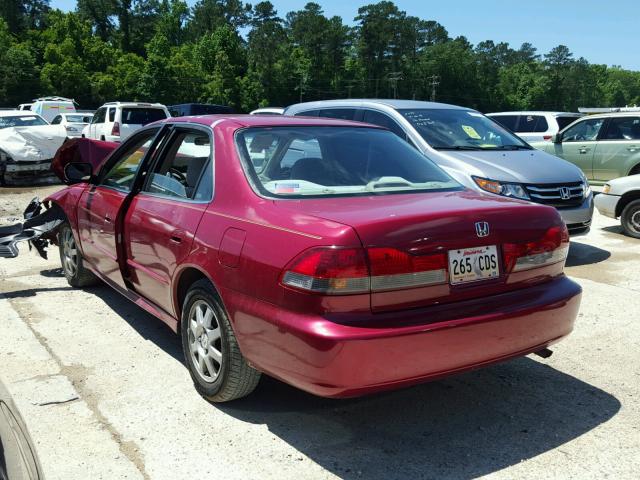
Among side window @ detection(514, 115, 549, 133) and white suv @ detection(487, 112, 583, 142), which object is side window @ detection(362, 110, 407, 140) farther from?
side window @ detection(514, 115, 549, 133)

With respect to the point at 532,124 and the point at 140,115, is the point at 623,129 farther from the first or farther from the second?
the point at 140,115

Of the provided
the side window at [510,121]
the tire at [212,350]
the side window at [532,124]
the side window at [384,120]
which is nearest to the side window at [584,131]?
the side window at [532,124]

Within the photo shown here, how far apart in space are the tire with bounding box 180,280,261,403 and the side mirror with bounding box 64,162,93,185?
2.16m

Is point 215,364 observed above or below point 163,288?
below

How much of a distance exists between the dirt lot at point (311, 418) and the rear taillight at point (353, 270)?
0.87 m

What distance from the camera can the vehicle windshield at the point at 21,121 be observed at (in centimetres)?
1577

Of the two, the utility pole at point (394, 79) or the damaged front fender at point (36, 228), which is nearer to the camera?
the damaged front fender at point (36, 228)

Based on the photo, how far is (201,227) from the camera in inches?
134

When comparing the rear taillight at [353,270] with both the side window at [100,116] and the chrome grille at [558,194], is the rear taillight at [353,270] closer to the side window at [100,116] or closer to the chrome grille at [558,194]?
the chrome grille at [558,194]

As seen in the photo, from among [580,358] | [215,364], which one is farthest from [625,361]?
A: [215,364]

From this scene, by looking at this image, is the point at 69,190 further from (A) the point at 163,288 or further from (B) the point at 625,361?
(B) the point at 625,361

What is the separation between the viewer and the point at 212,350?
341 cm

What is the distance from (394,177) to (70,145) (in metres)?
4.06

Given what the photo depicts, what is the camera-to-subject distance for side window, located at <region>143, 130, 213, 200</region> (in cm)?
376
